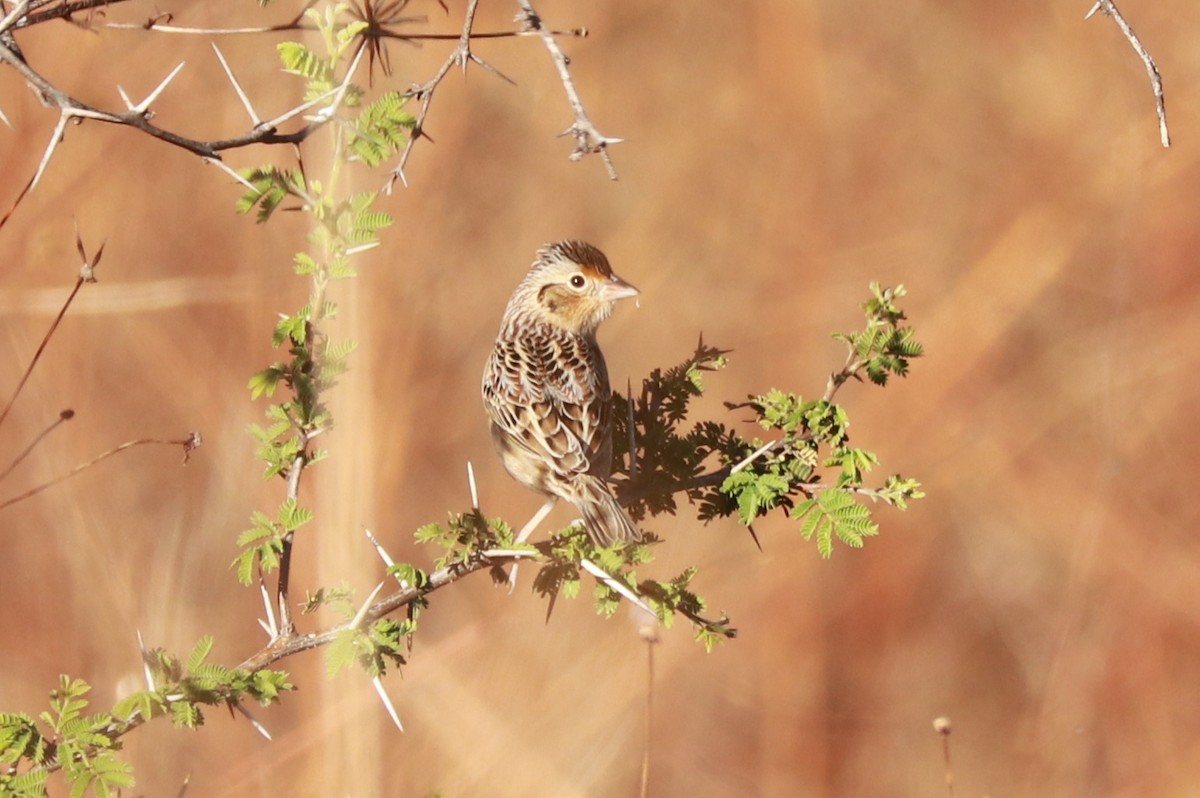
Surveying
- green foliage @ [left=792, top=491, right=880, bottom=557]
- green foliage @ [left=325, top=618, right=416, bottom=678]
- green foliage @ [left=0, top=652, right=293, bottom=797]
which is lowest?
green foliage @ [left=0, top=652, right=293, bottom=797]

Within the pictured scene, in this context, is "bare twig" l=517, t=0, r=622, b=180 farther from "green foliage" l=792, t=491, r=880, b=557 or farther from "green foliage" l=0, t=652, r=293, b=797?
"green foliage" l=0, t=652, r=293, b=797

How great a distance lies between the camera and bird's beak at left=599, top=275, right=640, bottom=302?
4.12 metres

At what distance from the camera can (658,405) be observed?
3209 millimetres

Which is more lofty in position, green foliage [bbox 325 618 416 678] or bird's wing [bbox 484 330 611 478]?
bird's wing [bbox 484 330 611 478]

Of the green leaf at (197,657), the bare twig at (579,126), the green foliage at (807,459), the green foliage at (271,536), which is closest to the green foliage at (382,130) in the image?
the bare twig at (579,126)

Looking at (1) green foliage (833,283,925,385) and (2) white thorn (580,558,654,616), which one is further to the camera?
(1) green foliage (833,283,925,385)

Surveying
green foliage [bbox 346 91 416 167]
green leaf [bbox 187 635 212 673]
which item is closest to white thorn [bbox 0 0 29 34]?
green foliage [bbox 346 91 416 167]

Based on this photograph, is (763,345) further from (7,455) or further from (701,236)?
(7,455)

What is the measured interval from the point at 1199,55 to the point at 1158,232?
0.96 m

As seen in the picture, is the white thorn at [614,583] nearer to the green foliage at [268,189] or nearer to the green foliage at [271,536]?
the green foliage at [271,536]

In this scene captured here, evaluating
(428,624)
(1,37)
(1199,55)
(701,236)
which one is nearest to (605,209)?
(701,236)

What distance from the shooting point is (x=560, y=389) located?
3.80m

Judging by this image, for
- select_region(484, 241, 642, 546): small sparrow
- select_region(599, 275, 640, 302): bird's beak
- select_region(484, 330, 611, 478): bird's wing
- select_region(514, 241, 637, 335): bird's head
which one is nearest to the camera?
select_region(484, 241, 642, 546): small sparrow

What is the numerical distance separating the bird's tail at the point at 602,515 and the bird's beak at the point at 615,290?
1004 millimetres
